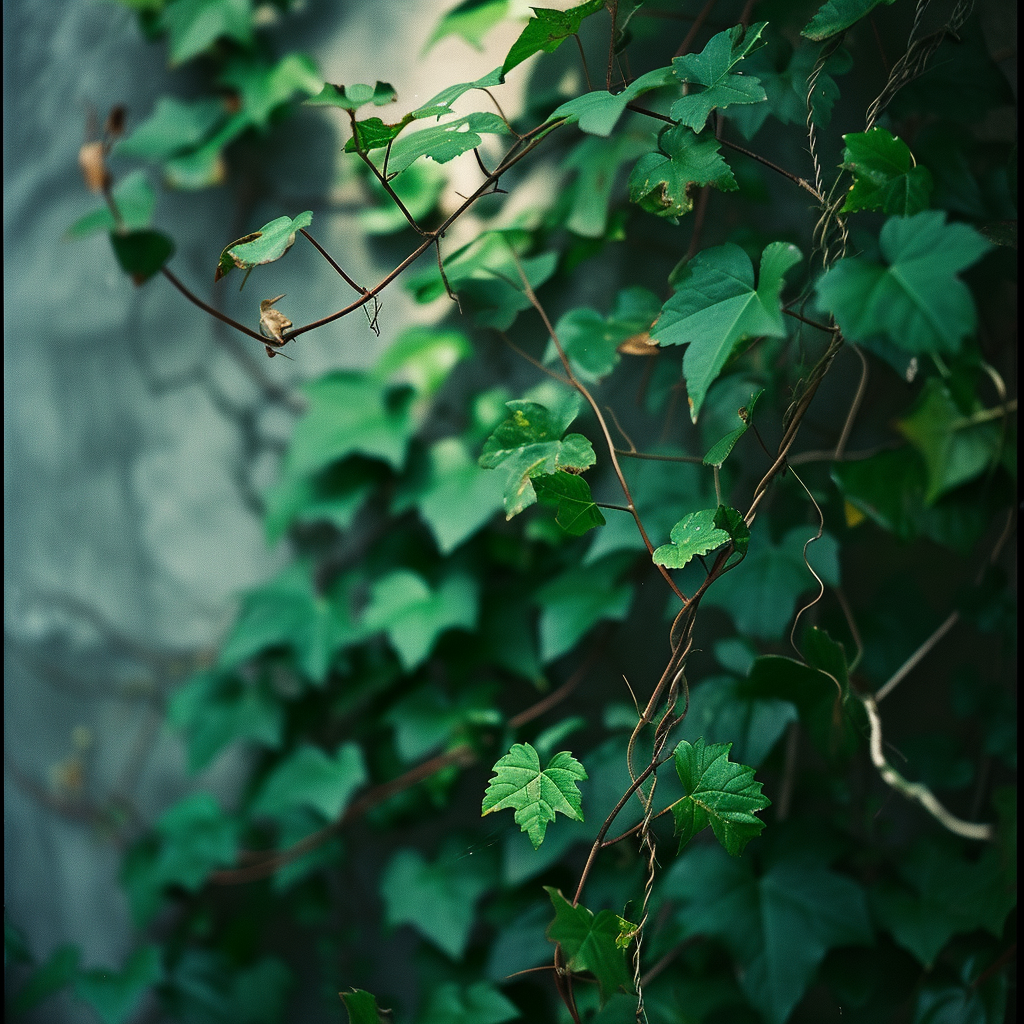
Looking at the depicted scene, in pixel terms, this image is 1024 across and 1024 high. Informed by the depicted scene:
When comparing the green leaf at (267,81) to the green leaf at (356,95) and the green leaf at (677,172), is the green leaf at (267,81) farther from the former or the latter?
the green leaf at (677,172)

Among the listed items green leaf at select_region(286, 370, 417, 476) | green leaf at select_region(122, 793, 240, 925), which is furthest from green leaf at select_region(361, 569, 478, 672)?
green leaf at select_region(122, 793, 240, 925)

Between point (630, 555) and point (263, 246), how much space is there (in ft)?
1.70

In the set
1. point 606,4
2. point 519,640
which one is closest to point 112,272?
point 519,640

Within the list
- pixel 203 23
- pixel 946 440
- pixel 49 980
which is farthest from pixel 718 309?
pixel 49 980

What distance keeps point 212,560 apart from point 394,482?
353 mm

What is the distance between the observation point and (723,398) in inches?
26.5

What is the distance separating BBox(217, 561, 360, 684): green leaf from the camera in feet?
3.27

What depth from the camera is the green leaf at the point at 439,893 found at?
0.89 meters

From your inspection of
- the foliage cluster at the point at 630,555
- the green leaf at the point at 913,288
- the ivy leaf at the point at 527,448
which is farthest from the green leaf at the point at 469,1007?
the green leaf at the point at 913,288

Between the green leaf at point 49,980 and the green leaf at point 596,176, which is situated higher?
the green leaf at point 596,176

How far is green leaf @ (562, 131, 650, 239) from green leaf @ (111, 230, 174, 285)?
48 centimetres

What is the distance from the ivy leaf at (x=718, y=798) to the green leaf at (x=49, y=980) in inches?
41.5

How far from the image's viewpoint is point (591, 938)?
444 mm

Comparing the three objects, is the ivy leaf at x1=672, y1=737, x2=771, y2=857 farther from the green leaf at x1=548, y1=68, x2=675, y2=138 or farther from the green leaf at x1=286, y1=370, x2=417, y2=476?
the green leaf at x1=286, y1=370, x2=417, y2=476
